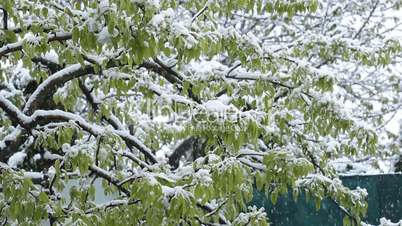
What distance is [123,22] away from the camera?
324 cm

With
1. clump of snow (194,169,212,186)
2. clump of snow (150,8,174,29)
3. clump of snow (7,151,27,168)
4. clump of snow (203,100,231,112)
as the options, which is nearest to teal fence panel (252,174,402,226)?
clump of snow (7,151,27,168)

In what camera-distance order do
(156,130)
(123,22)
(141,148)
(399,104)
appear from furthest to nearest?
(399,104)
(156,130)
(141,148)
(123,22)

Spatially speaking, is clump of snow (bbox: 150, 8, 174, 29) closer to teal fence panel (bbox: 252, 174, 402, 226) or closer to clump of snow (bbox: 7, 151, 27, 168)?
clump of snow (bbox: 7, 151, 27, 168)

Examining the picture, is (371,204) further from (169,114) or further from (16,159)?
(16,159)

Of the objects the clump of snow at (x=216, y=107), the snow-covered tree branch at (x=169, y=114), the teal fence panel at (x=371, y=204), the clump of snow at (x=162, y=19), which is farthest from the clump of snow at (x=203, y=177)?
the teal fence panel at (x=371, y=204)

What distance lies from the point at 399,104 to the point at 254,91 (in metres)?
5.35

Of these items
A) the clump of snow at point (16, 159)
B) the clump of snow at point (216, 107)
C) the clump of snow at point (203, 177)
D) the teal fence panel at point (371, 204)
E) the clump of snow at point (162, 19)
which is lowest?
the teal fence panel at point (371, 204)

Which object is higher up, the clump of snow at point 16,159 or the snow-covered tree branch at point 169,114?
the snow-covered tree branch at point 169,114

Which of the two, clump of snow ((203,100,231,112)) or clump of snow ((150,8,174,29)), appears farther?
clump of snow ((203,100,231,112))

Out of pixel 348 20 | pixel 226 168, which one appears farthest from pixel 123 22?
pixel 348 20

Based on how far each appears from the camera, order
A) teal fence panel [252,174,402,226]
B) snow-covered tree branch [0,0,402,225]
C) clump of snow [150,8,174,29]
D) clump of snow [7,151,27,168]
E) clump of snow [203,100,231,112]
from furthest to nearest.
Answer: teal fence panel [252,174,402,226], clump of snow [7,151,27,168], clump of snow [203,100,231,112], snow-covered tree branch [0,0,402,225], clump of snow [150,8,174,29]

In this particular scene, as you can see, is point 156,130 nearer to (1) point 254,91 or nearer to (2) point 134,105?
(2) point 134,105

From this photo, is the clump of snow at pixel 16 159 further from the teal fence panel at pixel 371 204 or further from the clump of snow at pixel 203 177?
the teal fence panel at pixel 371 204

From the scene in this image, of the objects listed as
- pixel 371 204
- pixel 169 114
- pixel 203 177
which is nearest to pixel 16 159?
pixel 169 114
